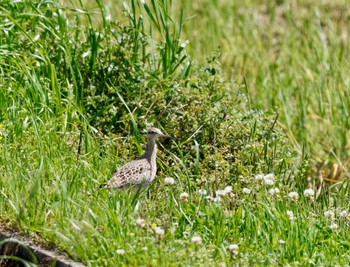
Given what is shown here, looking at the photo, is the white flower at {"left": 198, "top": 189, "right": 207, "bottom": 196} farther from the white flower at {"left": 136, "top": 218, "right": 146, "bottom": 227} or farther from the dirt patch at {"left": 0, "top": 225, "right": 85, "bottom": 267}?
the dirt patch at {"left": 0, "top": 225, "right": 85, "bottom": 267}

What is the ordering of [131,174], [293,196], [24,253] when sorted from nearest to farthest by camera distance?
[24,253], [293,196], [131,174]

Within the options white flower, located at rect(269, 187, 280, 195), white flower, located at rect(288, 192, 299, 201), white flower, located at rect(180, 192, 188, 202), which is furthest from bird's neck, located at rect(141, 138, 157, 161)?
white flower, located at rect(288, 192, 299, 201)

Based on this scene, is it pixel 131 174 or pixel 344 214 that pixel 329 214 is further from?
pixel 131 174

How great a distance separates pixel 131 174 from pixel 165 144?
1080mm

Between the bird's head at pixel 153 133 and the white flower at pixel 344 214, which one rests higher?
the bird's head at pixel 153 133

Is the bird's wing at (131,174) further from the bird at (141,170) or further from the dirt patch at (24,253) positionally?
the dirt patch at (24,253)

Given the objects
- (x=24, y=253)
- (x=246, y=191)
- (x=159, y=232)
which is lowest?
(x=24, y=253)

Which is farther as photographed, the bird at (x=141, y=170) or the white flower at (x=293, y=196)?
the bird at (x=141, y=170)

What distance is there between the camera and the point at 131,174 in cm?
710

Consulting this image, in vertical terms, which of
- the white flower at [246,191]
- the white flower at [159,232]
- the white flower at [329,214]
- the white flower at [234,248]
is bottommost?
the white flower at [329,214]

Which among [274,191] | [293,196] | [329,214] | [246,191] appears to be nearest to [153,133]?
[246,191]

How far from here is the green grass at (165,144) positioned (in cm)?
604

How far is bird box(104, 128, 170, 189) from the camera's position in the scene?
6.96 m

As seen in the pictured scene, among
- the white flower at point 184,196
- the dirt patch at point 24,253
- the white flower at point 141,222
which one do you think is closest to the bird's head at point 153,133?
the white flower at point 184,196
